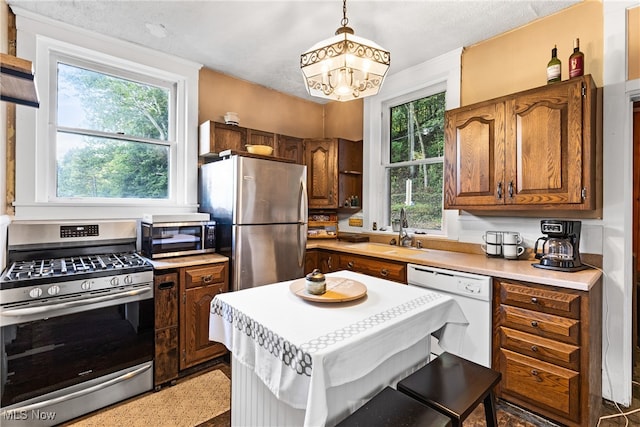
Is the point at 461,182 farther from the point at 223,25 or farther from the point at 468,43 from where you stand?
the point at 223,25

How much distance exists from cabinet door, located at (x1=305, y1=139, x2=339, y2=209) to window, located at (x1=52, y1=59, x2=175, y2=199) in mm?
1567

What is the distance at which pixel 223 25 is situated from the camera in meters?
2.48

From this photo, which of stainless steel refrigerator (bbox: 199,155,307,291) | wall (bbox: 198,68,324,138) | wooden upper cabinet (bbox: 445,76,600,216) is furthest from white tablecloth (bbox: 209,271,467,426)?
Result: wall (bbox: 198,68,324,138)

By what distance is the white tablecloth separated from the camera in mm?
1017

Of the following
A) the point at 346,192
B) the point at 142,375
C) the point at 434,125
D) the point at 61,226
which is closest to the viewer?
the point at 142,375

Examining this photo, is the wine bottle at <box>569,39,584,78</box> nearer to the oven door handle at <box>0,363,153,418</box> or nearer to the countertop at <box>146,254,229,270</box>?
the countertop at <box>146,254,229,270</box>

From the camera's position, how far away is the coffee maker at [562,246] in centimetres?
199

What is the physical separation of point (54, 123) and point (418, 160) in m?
3.37

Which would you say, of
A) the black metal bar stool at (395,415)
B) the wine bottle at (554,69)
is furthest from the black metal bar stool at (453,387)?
the wine bottle at (554,69)

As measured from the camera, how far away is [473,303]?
212 centimetres

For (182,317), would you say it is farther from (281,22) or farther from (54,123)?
(281,22)

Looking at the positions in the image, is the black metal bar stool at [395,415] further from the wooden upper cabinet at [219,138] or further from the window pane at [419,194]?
the wooden upper cabinet at [219,138]

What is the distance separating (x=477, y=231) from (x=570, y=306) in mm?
1060

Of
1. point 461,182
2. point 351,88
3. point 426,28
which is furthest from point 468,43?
point 351,88
